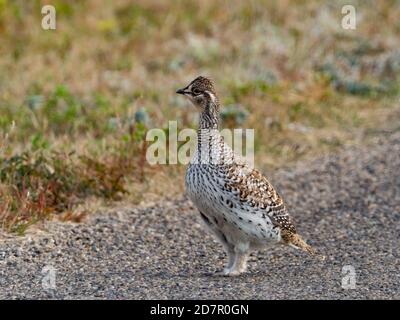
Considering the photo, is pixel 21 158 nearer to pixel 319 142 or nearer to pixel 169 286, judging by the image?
pixel 169 286

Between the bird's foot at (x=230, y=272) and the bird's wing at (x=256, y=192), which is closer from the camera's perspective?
the bird's wing at (x=256, y=192)

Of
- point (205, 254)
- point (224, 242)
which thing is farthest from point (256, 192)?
point (205, 254)

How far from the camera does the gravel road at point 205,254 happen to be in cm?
718

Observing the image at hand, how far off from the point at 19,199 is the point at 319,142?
4.37 meters

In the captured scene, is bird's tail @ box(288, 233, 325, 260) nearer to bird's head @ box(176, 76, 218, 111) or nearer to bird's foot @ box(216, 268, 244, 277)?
bird's foot @ box(216, 268, 244, 277)

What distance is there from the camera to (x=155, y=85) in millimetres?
13078

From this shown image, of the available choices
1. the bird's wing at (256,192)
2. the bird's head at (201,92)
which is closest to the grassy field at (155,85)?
the bird's head at (201,92)

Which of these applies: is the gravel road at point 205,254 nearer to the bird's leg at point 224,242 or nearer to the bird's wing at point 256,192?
the bird's leg at point 224,242

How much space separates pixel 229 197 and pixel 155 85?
582 centimetres

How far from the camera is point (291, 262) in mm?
8227

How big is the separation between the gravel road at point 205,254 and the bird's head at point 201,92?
127 cm

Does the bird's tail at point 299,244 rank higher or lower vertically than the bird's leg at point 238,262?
higher
